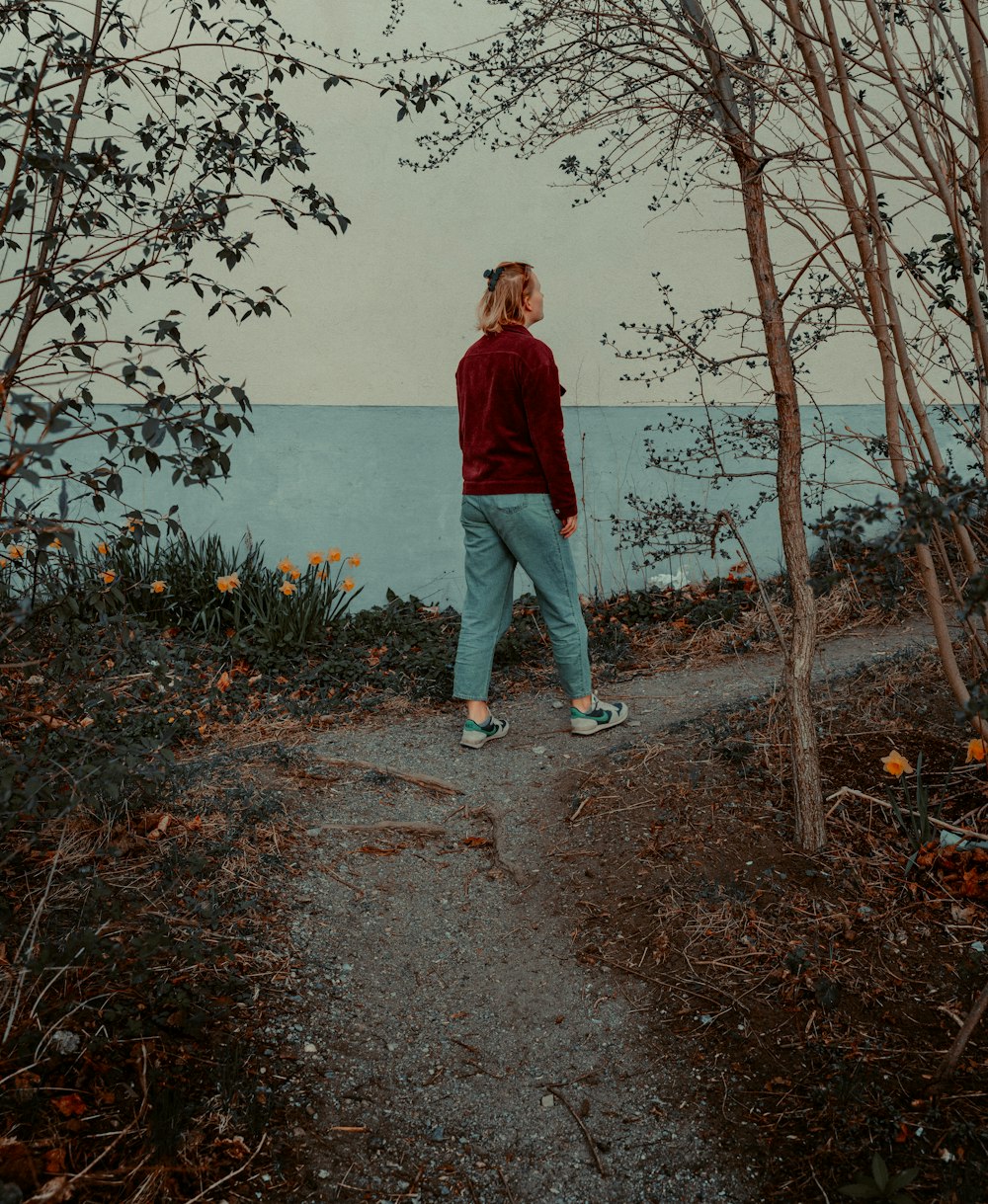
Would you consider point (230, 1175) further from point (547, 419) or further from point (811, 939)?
point (547, 419)

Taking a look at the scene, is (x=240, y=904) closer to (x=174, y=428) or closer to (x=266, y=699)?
(x=174, y=428)

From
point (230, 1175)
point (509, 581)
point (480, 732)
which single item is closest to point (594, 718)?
point (480, 732)

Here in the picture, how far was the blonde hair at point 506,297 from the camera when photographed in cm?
407

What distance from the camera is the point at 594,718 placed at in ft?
14.6

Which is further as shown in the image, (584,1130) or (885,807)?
(885,807)

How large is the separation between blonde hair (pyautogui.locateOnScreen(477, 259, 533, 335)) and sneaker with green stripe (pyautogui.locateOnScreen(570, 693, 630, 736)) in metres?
1.63

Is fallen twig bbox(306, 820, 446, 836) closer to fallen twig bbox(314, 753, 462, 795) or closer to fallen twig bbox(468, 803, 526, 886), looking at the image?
fallen twig bbox(468, 803, 526, 886)

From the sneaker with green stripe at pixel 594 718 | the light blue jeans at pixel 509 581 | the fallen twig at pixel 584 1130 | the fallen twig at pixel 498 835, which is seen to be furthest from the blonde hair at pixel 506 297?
the fallen twig at pixel 584 1130

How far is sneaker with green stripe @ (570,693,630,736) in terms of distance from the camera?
4.43 m

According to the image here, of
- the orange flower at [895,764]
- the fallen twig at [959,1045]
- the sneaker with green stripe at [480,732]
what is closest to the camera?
the fallen twig at [959,1045]

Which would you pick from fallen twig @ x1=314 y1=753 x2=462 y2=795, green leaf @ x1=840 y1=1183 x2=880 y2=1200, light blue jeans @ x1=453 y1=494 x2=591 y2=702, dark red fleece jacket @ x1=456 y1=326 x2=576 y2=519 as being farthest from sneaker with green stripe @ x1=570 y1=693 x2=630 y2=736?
green leaf @ x1=840 y1=1183 x2=880 y2=1200

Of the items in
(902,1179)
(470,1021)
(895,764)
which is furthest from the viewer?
(895,764)

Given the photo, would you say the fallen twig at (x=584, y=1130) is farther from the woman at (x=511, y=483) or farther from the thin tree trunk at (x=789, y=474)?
the woman at (x=511, y=483)

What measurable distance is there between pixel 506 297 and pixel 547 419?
0.53m
